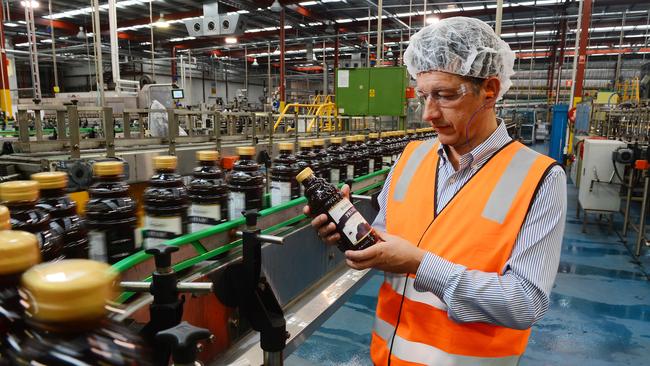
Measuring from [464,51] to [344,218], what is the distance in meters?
0.55

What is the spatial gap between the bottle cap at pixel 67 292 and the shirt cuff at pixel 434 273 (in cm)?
71

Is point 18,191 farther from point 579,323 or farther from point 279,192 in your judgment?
point 579,323

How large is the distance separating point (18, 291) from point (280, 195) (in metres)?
1.12

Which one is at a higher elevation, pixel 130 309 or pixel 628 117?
pixel 628 117

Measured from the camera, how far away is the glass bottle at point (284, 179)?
5.18ft

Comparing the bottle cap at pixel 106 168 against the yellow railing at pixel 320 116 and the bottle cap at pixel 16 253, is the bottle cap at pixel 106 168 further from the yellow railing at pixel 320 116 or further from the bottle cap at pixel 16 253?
the yellow railing at pixel 320 116

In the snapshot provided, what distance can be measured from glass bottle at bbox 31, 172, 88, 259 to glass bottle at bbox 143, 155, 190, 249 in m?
0.16

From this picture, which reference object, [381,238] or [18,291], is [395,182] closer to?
[381,238]

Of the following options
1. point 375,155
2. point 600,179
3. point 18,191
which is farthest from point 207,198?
point 600,179

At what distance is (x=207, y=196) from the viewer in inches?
50.4

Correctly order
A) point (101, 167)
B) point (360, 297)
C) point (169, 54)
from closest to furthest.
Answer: point (101, 167)
point (360, 297)
point (169, 54)

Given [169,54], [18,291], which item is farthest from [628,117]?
[169,54]

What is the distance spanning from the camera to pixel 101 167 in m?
0.99

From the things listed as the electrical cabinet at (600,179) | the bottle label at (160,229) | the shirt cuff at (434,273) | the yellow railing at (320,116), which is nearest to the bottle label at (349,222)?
the shirt cuff at (434,273)
